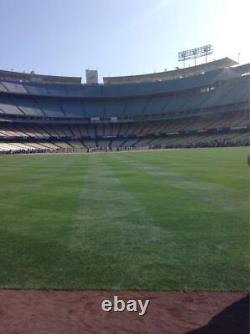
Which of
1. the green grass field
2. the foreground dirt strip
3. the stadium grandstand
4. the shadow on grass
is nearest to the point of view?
the shadow on grass

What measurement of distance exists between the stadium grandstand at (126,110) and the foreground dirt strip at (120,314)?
77691 millimetres

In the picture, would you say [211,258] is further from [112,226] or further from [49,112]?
[49,112]

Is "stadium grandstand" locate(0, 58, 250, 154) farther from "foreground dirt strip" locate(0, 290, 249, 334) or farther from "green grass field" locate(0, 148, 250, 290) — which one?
"foreground dirt strip" locate(0, 290, 249, 334)

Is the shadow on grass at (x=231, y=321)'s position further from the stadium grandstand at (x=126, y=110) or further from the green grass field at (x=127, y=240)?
the stadium grandstand at (x=126, y=110)

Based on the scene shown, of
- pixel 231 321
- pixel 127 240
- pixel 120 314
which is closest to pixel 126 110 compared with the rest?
pixel 127 240

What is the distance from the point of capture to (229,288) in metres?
6.48

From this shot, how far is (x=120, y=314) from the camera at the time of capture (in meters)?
5.74

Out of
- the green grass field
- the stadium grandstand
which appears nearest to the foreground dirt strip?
the green grass field

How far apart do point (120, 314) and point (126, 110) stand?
352ft

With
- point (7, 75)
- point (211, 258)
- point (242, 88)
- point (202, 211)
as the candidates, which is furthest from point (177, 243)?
point (7, 75)

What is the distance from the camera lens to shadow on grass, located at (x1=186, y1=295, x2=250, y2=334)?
5.15m

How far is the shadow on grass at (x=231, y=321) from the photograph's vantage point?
5.15 meters

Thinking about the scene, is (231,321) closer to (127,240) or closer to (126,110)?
(127,240)

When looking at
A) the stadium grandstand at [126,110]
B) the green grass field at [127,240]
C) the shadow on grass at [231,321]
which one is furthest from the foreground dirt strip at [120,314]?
the stadium grandstand at [126,110]
